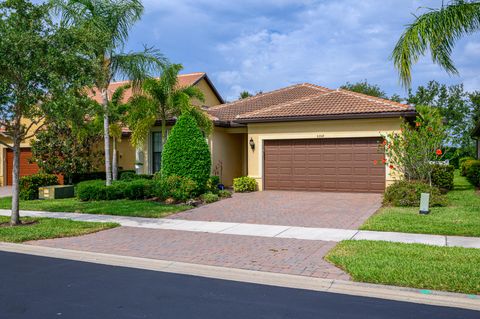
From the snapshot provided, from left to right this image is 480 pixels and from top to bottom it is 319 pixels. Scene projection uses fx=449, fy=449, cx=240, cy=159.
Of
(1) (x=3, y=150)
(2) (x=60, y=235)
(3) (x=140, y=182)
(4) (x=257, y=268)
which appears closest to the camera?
(4) (x=257, y=268)

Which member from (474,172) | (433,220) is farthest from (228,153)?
(433,220)

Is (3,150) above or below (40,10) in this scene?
below

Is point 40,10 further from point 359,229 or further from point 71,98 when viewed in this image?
point 359,229

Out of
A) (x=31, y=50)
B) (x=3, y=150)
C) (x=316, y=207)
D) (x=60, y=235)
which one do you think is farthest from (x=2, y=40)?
(x=3, y=150)

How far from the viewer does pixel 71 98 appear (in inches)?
438

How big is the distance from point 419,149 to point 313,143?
5.03m

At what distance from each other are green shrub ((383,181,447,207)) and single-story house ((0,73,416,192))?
9.59 feet

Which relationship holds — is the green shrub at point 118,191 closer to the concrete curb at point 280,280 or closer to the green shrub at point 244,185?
the green shrub at point 244,185

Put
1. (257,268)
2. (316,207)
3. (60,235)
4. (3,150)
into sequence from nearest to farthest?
1. (257,268)
2. (60,235)
3. (316,207)
4. (3,150)

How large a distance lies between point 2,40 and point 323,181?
1295 cm

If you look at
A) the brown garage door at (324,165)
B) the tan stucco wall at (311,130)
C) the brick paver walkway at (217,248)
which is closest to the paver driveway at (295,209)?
the brown garage door at (324,165)

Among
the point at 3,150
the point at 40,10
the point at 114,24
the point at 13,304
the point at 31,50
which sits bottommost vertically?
the point at 13,304

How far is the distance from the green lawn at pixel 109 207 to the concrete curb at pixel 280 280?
4.51m

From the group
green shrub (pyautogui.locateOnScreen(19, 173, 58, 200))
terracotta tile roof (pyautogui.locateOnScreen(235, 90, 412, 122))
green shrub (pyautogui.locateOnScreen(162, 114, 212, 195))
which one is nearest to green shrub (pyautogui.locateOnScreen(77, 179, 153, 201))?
green shrub (pyautogui.locateOnScreen(162, 114, 212, 195))
